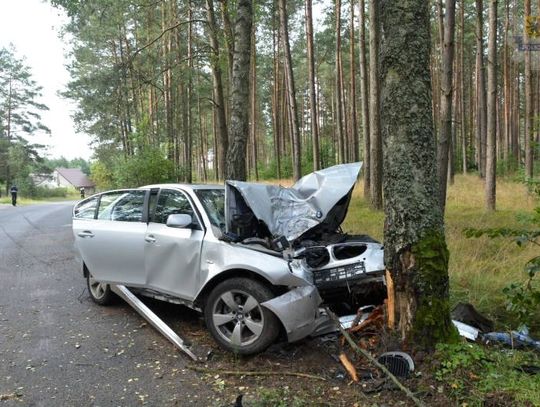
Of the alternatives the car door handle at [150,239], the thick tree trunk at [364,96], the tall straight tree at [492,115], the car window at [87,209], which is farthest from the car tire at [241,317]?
the thick tree trunk at [364,96]

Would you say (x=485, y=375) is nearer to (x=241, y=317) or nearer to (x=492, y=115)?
(x=241, y=317)

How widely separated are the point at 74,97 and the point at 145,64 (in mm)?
16380

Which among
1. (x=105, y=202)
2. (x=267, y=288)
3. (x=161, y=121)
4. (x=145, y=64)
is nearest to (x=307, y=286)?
(x=267, y=288)

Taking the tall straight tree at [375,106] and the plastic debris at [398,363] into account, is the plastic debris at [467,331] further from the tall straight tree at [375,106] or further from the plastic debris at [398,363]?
the tall straight tree at [375,106]

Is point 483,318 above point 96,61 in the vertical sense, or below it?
below

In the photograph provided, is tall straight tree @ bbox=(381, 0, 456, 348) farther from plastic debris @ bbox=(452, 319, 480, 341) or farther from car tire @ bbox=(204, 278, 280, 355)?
car tire @ bbox=(204, 278, 280, 355)

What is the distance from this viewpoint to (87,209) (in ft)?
21.8

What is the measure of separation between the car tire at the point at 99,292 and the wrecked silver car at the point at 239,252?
0.5 inches

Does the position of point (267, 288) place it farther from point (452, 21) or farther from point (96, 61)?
point (96, 61)

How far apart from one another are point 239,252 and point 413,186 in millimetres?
1768

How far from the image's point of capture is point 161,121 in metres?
28.3

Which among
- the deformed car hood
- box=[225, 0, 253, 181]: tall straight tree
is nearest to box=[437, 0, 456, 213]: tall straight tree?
box=[225, 0, 253, 181]: tall straight tree

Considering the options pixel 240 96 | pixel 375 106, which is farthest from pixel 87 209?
pixel 375 106

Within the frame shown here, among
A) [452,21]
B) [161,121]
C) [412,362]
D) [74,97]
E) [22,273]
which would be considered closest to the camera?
[412,362]
